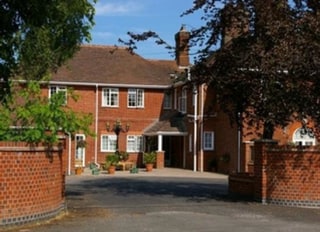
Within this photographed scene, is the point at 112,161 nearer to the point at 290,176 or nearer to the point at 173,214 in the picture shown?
the point at 290,176

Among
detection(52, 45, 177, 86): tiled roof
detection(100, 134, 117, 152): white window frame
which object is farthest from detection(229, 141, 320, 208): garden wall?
detection(52, 45, 177, 86): tiled roof

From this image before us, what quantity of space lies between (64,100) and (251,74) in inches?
231

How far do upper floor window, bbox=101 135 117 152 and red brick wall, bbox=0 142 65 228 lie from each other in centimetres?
3357

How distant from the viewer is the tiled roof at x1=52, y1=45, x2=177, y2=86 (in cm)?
4950

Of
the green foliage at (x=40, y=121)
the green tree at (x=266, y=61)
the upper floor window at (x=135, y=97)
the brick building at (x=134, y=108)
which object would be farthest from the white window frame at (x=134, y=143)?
the green foliage at (x=40, y=121)

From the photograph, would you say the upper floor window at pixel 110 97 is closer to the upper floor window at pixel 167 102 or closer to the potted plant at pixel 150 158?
the upper floor window at pixel 167 102

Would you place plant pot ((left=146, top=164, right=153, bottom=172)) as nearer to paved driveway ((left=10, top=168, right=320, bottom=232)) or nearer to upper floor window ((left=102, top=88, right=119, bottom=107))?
upper floor window ((left=102, top=88, right=119, bottom=107))

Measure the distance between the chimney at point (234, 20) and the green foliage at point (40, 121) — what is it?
6.55m

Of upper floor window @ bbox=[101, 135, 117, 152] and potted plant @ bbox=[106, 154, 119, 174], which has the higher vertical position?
upper floor window @ bbox=[101, 135, 117, 152]

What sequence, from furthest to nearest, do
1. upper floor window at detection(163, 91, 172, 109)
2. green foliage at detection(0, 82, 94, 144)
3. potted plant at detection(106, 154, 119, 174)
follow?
1. upper floor window at detection(163, 91, 172, 109)
2. potted plant at detection(106, 154, 119, 174)
3. green foliage at detection(0, 82, 94, 144)

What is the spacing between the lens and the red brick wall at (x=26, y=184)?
1392 cm

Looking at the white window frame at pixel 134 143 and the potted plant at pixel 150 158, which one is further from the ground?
the white window frame at pixel 134 143

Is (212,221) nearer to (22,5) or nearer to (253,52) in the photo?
(253,52)

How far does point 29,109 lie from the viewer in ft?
53.0
